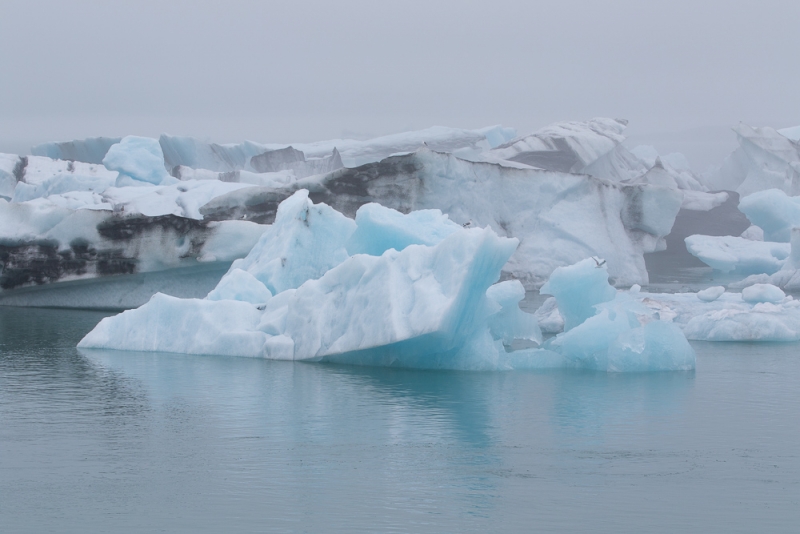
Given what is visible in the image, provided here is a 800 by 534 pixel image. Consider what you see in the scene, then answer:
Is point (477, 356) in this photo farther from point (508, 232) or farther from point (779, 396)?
point (508, 232)

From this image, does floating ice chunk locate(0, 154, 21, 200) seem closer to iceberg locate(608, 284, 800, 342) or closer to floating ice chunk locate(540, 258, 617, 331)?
iceberg locate(608, 284, 800, 342)

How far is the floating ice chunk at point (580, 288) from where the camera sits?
353 inches

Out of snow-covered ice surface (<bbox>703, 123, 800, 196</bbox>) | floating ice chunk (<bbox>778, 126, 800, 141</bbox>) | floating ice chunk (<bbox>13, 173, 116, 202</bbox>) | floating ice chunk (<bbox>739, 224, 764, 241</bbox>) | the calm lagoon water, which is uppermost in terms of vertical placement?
floating ice chunk (<bbox>778, 126, 800, 141</bbox>)

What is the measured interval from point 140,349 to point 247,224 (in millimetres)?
3607

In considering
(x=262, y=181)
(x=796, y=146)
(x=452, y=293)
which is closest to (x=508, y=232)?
(x=262, y=181)

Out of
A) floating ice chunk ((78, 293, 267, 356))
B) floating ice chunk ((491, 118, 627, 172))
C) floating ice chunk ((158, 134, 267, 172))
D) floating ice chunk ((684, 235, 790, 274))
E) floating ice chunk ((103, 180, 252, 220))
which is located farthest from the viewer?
floating ice chunk ((158, 134, 267, 172))

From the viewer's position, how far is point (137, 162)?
64.4ft

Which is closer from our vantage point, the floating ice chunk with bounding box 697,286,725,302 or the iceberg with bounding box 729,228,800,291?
the floating ice chunk with bounding box 697,286,725,302

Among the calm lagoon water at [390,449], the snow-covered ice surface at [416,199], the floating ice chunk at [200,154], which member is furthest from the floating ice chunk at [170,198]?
the floating ice chunk at [200,154]

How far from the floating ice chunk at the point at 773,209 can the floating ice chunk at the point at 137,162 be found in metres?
11.5

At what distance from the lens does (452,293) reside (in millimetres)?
7488

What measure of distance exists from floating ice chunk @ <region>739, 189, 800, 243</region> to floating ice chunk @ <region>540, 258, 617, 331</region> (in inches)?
410

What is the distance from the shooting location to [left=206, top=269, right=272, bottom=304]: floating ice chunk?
9727mm

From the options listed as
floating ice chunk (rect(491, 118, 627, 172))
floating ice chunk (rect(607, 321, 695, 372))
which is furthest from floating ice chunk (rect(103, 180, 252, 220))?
floating ice chunk (rect(491, 118, 627, 172))
